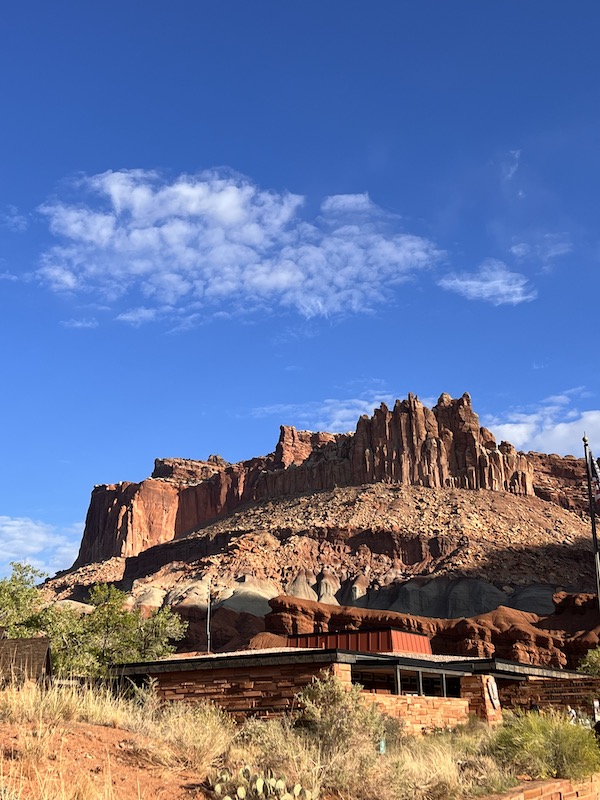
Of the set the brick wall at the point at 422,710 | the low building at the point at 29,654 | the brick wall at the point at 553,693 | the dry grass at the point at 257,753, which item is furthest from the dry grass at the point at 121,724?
the brick wall at the point at 553,693

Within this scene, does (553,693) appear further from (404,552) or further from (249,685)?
(404,552)

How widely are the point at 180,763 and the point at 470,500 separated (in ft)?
378

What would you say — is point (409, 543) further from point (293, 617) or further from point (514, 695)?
point (514, 695)

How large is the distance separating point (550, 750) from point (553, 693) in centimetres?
1028

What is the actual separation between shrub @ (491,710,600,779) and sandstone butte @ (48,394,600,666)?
168 feet

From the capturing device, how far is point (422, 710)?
63.6 ft

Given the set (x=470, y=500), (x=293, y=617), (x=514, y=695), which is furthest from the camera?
(x=470, y=500)

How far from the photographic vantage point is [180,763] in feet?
30.5

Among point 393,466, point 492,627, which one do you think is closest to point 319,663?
point 492,627

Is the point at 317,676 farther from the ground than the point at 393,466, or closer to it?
→ closer to it

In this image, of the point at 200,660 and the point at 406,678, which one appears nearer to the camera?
the point at 200,660

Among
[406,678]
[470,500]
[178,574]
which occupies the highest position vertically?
[470,500]

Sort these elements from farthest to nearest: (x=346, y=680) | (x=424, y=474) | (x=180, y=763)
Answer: (x=424, y=474), (x=346, y=680), (x=180, y=763)

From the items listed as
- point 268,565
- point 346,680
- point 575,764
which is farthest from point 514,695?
point 268,565
